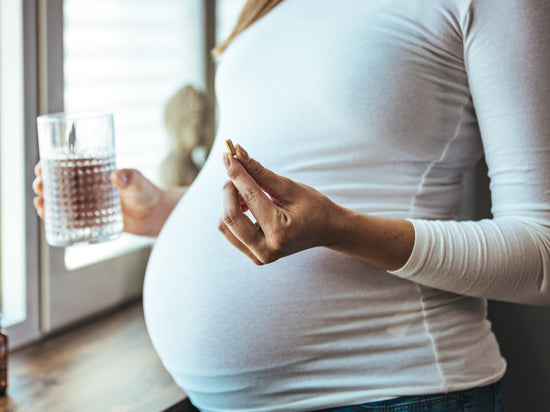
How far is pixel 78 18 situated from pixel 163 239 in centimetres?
60

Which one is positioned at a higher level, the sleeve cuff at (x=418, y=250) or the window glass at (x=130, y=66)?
the window glass at (x=130, y=66)

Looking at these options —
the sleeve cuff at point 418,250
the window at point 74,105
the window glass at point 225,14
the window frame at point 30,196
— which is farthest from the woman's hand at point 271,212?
the window glass at point 225,14

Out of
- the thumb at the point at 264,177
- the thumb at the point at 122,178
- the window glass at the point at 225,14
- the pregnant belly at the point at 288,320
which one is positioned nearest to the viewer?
the thumb at the point at 264,177

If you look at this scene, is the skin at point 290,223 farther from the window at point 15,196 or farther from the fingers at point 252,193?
the window at point 15,196

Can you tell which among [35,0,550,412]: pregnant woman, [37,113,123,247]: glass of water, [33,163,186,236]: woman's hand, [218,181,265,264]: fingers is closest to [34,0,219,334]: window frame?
[33,163,186,236]: woman's hand

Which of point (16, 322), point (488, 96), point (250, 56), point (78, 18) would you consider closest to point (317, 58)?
point (250, 56)

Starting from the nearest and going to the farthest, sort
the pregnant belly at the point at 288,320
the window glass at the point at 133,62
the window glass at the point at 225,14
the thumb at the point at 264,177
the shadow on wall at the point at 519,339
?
the thumb at the point at 264,177, the pregnant belly at the point at 288,320, the window glass at the point at 133,62, the shadow on wall at the point at 519,339, the window glass at the point at 225,14

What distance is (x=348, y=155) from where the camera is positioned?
894 millimetres

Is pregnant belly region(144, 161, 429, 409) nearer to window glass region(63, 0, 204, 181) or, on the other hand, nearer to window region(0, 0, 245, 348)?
window region(0, 0, 245, 348)

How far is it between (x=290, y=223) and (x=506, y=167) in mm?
303

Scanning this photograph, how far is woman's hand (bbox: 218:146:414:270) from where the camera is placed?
71 centimetres

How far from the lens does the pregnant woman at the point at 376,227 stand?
78 centimetres

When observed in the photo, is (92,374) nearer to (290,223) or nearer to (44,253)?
(44,253)

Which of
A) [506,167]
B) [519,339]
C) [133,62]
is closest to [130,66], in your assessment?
[133,62]
